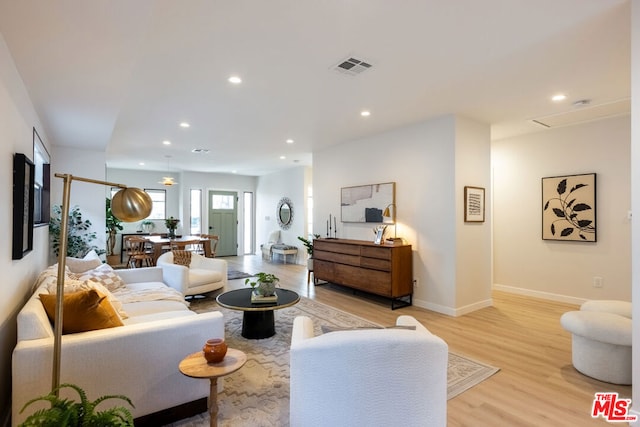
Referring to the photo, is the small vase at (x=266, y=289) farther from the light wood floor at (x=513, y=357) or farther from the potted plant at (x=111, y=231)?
the potted plant at (x=111, y=231)

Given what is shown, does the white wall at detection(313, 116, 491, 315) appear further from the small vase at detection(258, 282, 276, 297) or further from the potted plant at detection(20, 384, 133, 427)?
the potted plant at detection(20, 384, 133, 427)

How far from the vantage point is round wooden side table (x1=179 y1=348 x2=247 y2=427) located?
5.63 feet

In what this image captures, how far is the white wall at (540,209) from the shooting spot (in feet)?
14.3

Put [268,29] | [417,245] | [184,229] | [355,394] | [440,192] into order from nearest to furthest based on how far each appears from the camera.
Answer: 1. [355,394]
2. [268,29]
3. [440,192]
4. [417,245]
5. [184,229]

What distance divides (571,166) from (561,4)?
11.6ft

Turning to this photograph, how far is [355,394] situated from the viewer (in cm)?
150

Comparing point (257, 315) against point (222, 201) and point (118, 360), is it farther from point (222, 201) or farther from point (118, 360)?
point (222, 201)

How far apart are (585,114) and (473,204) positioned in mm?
1805

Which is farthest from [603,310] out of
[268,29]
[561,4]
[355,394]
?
[268,29]

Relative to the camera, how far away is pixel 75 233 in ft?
17.6

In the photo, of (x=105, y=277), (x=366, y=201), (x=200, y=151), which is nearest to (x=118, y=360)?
(x=105, y=277)

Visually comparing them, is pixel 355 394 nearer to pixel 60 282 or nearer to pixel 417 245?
pixel 60 282

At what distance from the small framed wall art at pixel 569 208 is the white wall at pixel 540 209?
0.08m

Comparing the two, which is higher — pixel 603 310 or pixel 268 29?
pixel 268 29
